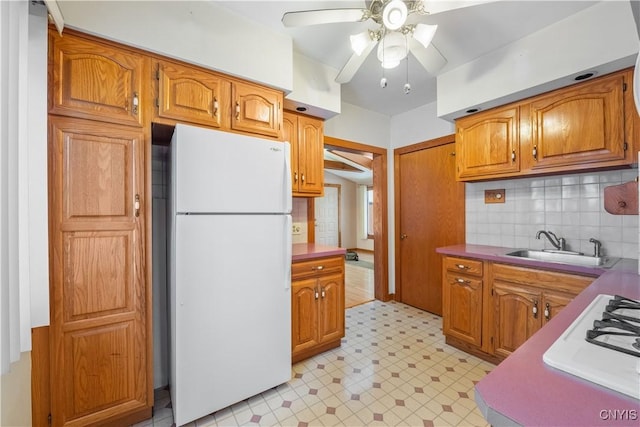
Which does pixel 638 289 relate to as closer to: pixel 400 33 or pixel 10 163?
pixel 400 33

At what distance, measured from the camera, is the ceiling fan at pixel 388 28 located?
142 cm

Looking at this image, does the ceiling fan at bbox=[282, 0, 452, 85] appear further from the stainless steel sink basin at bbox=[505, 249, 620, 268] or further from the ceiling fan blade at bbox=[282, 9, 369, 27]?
the stainless steel sink basin at bbox=[505, 249, 620, 268]

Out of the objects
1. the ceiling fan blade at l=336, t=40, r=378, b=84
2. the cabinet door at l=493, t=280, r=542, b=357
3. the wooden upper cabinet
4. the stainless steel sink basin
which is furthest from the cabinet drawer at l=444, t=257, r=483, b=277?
the wooden upper cabinet

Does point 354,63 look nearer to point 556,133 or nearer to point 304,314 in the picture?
point 556,133

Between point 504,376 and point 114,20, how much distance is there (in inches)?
85.5

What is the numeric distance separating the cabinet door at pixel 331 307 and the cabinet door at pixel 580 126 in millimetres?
1832

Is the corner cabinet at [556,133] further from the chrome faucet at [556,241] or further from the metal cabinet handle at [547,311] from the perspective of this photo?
the metal cabinet handle at [547,311]

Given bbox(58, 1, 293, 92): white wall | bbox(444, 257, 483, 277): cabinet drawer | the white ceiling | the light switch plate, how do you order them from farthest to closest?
the light switch plate → bbox(444, 257, 483, 277): cabinet drawer → the white ceiling → bbox(58, 1, 293, 92): white wall

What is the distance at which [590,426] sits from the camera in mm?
→ 470

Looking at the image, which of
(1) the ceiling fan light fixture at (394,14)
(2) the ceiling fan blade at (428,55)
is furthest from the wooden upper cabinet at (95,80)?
(2) the ceiling fan blade at (428,55)

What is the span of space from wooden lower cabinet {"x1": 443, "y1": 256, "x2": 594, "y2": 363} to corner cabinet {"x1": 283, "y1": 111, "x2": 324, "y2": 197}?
140 cm

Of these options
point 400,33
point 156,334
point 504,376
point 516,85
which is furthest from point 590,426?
point 516,85

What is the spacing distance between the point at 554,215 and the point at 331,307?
2.06 meters

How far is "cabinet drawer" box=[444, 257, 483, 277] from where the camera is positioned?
227 cm
